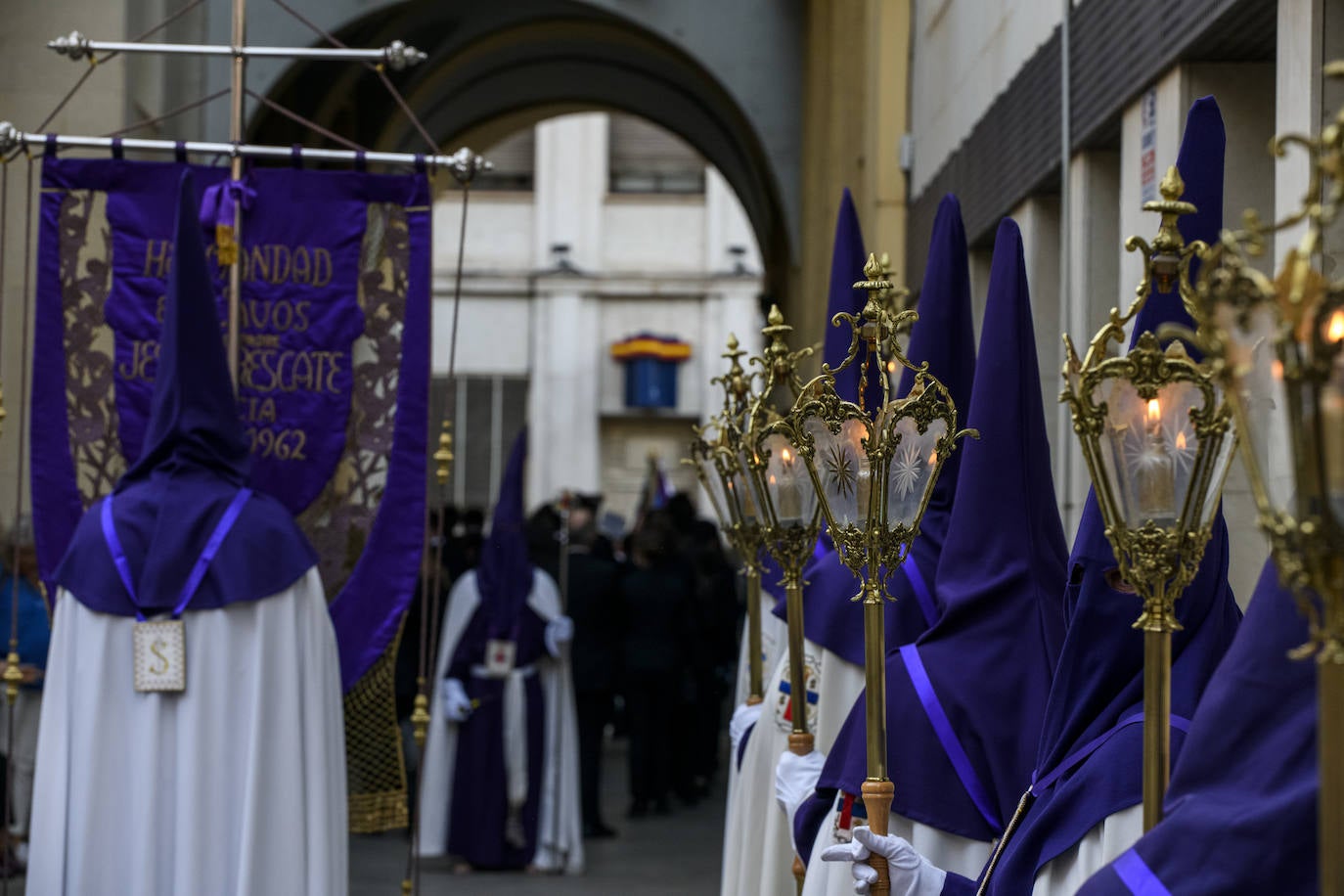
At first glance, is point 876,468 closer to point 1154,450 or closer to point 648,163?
point 1154,450

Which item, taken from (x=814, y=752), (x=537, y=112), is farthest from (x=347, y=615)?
(x=537, y=112)

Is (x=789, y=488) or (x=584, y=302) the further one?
(x=584, y=302)

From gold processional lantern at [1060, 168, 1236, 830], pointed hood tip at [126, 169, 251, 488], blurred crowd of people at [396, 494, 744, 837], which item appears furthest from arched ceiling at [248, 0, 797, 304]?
gold processional lantern at [1060, 168, 1236, 830]

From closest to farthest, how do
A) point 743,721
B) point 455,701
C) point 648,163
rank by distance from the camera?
point 743,721 → point 455,701 → point 648,163

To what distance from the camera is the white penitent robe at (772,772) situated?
4785 mm

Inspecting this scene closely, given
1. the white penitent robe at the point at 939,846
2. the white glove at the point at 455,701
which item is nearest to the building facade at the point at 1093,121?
the white penitent robe at the point at 939,846

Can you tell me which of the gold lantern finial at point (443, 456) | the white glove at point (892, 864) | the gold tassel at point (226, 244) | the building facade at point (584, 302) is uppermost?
the building facade at point (584, 302)

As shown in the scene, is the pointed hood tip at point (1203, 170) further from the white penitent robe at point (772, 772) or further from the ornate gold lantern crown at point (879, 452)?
the white penitent robe at point (772, 772)

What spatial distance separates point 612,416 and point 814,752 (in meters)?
21.2

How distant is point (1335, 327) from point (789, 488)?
9.42 feet

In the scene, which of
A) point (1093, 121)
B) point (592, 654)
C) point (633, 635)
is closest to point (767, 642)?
point (1093, 121)

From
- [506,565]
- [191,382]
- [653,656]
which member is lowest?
[653,656]

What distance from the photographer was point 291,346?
624cm

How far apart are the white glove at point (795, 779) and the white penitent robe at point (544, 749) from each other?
534 cm
